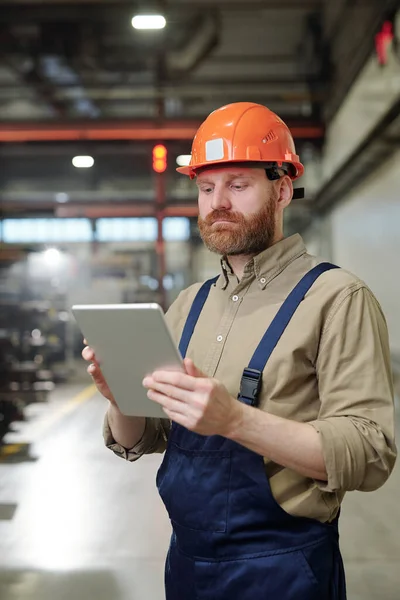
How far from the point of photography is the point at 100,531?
336cm

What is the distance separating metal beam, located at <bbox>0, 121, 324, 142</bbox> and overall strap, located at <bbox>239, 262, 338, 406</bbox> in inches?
144

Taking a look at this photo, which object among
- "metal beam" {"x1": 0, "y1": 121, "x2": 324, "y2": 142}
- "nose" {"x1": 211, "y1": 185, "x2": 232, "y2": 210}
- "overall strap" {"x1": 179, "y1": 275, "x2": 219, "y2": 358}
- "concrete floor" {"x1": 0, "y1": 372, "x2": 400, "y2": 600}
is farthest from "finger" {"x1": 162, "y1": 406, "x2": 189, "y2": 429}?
"metal beam" {"x1": 0, "y1": 121, "x2": 324, "y2": 142}

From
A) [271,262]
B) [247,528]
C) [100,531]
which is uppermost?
[271,262]

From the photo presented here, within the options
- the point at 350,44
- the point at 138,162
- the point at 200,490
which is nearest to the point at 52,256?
the point at 138,162

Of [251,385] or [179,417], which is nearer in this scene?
[179,417]

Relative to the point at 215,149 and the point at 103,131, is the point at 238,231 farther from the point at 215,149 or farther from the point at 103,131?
the point at 103,131

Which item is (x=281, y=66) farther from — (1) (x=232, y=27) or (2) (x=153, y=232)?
(2) (x=153, y=232)

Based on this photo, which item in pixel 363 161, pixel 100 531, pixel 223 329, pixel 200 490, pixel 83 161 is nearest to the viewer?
pixel 200 490

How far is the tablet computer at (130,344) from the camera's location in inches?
38.5

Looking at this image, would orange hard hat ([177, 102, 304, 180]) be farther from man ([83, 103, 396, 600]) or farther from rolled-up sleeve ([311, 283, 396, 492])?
rolled-up sleeve ([311, 283, 396, 492])

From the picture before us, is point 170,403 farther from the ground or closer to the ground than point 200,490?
farther from the ground

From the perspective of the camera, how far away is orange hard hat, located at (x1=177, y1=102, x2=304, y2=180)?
1307 mm

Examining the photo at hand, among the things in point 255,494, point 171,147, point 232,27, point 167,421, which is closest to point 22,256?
point 171,147

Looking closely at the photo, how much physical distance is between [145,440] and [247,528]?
0.35 metres
